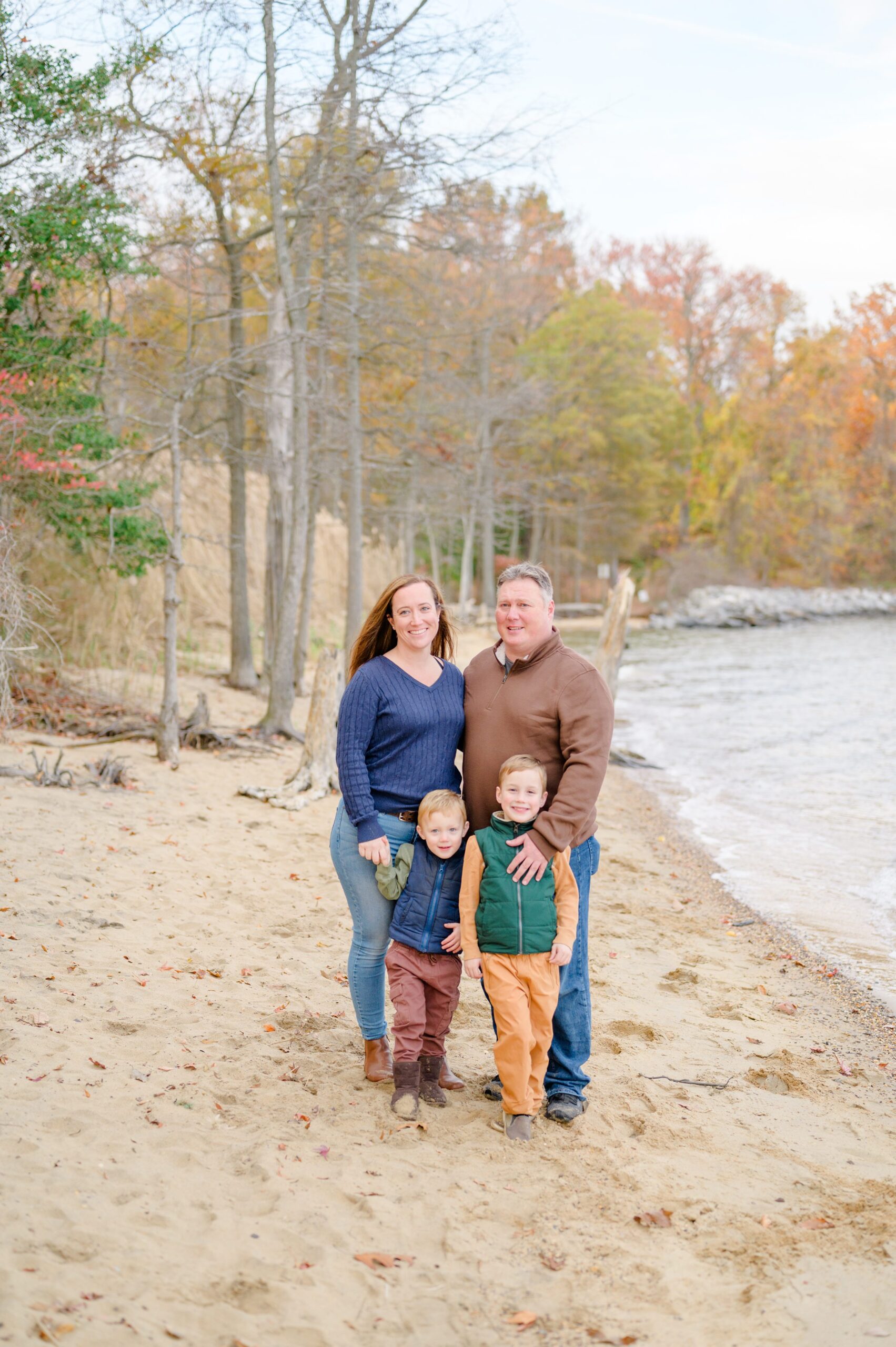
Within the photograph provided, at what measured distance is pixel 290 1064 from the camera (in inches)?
163

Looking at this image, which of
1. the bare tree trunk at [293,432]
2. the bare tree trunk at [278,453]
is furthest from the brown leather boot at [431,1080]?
the bare tree trunk at [278,453]

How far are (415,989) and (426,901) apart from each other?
32 cm

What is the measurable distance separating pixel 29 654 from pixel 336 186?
19.2 ft

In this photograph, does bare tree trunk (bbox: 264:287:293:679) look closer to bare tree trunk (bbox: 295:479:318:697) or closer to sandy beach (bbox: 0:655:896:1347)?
bare tree trunk (bbox: 295:479:318:697)

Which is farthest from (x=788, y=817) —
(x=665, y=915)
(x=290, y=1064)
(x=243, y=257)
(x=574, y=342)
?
(x=574, y=342)

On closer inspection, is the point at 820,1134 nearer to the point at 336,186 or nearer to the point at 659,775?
the point at 659,775

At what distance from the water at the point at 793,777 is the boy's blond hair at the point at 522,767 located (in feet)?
10.3

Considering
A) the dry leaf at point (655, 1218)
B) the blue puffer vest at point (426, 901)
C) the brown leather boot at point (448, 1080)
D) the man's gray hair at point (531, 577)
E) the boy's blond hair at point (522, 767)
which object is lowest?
the dry leaf at point (655, 1218)

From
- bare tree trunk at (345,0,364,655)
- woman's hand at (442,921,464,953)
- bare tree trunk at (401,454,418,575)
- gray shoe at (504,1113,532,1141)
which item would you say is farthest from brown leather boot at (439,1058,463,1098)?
bare tree trunk at (401,454,418,575)

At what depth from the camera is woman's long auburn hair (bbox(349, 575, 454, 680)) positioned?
3.93 metres

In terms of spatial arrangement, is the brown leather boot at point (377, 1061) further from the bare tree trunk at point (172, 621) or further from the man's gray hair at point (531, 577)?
the bare tree trunk at point (172, 621)

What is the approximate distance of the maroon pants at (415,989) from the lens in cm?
386

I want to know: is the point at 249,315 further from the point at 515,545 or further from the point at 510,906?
the point at 515,545

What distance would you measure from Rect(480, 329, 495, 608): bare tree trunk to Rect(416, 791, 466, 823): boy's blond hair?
62.3ft
